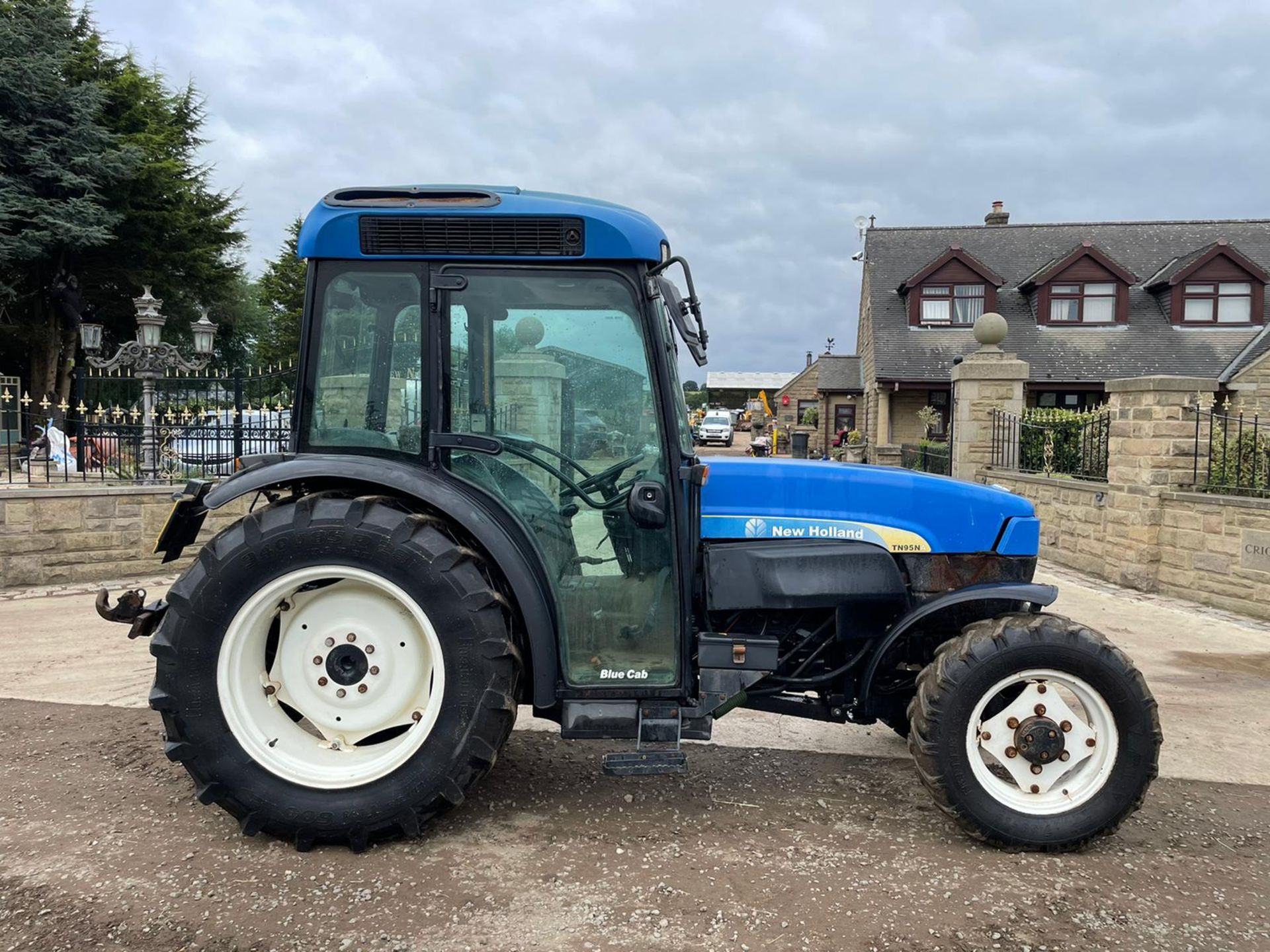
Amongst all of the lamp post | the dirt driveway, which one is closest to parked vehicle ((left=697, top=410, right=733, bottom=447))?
the lamp post

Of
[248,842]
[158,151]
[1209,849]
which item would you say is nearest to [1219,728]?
[1209,849]

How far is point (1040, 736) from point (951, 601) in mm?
540

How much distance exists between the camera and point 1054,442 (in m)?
10.5

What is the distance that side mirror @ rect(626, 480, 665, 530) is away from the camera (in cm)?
307

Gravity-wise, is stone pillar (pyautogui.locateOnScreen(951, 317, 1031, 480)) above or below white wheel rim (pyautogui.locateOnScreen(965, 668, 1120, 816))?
above

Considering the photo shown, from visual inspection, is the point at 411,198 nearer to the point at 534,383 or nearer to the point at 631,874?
the point at 534,383

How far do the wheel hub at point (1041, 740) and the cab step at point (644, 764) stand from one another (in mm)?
1195

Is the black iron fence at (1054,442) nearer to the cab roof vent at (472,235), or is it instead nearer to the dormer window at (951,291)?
the cab roof vent at (472,235)

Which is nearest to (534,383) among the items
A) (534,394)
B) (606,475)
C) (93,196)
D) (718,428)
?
(534,394)

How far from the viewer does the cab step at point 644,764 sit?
3.03 meters

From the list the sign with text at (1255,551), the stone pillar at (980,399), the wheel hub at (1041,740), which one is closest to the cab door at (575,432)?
the wheel hub at (1041,740)

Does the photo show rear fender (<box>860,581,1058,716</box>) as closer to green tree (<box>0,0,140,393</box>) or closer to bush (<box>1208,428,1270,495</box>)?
bush (<box>1208,428,1270,495</box>)

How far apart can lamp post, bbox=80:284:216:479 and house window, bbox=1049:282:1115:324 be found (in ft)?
74.5

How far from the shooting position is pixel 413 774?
301cm
